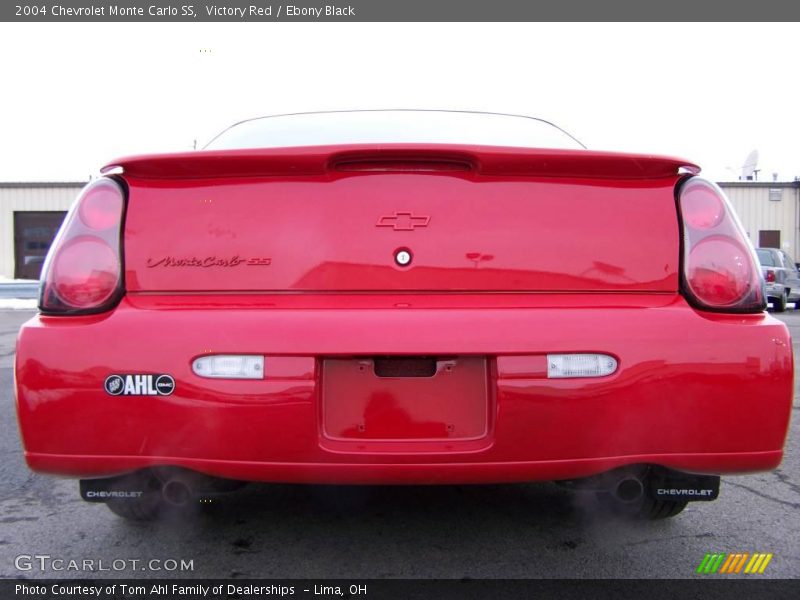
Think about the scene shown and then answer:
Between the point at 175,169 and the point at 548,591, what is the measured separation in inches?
62.0

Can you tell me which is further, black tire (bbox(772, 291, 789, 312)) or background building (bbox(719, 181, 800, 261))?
background building (bbox(719, 181, 800, 261))

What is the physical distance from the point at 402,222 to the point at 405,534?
112 cm

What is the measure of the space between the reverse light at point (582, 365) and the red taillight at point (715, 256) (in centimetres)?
32

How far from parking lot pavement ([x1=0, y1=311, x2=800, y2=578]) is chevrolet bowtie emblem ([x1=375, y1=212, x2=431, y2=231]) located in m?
1.00

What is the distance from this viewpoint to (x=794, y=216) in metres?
28.2

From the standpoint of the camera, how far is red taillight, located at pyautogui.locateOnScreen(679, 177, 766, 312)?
191cm

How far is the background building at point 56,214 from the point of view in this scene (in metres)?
27.3

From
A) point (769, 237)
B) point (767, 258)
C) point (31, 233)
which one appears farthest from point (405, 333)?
point (769, 237)

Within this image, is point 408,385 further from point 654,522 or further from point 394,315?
point 654,522

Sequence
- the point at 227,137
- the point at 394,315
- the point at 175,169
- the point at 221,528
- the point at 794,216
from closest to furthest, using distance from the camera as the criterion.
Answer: the point at 394,315 < the point at 175,169 < the point at 221,528 < the point at 227,137 < the point at 794,216

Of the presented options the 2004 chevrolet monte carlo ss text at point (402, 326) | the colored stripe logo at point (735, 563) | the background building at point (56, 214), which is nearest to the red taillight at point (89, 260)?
the 2004 chevrolet monte carlo ss text at point (402, 326)

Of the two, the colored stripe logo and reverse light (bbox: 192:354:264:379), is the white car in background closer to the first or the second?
the colored stripe logo

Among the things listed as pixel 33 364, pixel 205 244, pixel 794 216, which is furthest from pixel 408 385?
pixel 794 216

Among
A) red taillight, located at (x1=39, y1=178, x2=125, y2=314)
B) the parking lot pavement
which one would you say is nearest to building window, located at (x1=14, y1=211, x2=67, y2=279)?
the parking lot pavement
